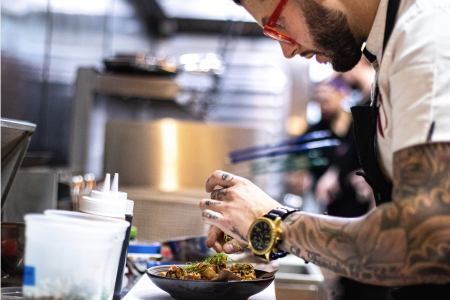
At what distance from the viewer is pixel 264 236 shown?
96 cm

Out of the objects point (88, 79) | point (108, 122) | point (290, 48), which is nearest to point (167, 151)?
point (108, 122)

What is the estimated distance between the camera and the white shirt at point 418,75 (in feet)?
2.72

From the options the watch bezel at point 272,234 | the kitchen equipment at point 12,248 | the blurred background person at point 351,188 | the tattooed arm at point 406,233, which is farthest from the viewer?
the blurred background person at point 351,188

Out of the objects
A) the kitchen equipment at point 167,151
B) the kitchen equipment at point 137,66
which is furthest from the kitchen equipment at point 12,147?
the kitchen equipment at point 137,66

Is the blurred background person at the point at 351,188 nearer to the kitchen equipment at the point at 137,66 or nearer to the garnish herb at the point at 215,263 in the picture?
the kitchen equipment at the point at 137,66

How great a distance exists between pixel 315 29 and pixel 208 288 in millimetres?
643

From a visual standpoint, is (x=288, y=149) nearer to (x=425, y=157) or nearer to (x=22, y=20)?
(x=22, y=20)

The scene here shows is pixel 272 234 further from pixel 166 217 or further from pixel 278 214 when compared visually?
pixel 166 217

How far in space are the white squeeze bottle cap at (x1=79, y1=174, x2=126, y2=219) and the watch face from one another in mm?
260

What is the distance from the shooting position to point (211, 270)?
104cm

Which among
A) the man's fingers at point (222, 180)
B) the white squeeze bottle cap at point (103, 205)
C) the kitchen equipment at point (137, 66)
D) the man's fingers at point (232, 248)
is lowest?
the man's fingers at point (232, 248)

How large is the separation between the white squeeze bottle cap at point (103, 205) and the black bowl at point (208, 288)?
178mm

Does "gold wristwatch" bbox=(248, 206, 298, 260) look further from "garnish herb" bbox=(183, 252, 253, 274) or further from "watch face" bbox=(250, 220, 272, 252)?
"garnish herb" bbox=(183, 252, 253, 274)

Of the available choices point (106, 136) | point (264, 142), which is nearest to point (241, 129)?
point (264, 142)
